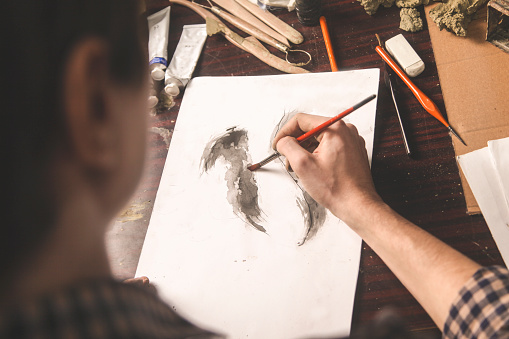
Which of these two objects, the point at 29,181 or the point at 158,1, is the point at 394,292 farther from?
the point at 158,1

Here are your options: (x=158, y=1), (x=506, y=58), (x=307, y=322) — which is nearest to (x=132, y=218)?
(x=307, y=322)

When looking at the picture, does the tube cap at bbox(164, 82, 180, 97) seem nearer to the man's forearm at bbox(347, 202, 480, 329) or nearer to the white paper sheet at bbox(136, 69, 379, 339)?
the white paper sheet at bbox(136, 69, 379, 339)

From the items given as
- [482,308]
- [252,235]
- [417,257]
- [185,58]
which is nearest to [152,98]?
[185,58]

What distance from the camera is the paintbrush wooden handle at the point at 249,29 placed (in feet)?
3.44

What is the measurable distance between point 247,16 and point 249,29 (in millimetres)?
45

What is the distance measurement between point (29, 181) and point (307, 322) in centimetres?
55

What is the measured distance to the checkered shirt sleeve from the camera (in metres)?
0.56

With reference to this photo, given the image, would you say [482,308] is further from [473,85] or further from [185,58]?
[185,58]

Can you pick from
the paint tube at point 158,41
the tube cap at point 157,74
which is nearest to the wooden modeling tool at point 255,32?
the paint tube at point 158,41

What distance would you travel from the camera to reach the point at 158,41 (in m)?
1.12

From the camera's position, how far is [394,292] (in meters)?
0.73

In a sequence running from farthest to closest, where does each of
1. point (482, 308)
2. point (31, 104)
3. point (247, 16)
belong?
point (247, 16) → point (482, 308) → point (31, 104)

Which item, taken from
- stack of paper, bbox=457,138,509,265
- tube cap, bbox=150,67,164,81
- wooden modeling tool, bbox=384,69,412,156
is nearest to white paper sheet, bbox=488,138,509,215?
stack of paper, bbox=457,138,509,265

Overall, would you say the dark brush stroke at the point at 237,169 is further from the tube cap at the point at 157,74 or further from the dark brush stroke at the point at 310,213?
the tube cap at the point at 157,74
